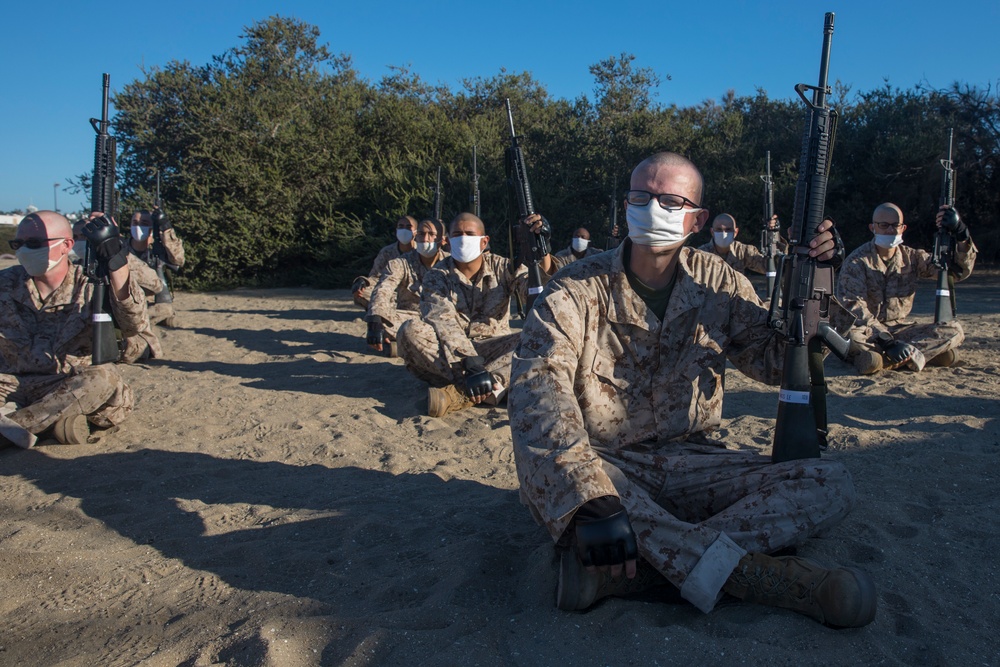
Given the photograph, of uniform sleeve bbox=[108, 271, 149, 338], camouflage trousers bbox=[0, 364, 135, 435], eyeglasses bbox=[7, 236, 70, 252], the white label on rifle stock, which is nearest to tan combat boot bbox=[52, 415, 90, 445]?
camouflage trousers bbox=[0, 364, 135, 435]

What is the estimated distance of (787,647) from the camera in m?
2.31

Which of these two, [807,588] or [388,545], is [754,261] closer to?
[388,545]

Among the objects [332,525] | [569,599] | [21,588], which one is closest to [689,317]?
[569,599]

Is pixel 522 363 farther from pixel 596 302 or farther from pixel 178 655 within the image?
pixel 178 655

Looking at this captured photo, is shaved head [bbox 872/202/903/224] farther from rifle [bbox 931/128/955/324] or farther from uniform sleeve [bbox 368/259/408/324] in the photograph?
uniform sleeve [bbox 368/259/408/324]

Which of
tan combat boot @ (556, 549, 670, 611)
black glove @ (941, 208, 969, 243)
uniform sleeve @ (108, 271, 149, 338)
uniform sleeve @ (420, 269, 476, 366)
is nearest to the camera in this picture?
tan combat boot @ (556, 549, 670, 611)

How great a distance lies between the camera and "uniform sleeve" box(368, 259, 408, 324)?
7.30m

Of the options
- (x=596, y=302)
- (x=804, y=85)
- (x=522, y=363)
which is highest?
(x=804, y=85)

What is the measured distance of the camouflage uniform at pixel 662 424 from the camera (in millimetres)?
2500

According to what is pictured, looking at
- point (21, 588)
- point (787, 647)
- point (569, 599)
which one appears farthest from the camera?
point (21, 588)

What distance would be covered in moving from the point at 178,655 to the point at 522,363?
1.53 metres

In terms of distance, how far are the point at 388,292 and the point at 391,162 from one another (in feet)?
38.7

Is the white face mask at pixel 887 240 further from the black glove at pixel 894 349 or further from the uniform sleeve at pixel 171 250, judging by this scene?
the uniform sleeve at pixel 171 250

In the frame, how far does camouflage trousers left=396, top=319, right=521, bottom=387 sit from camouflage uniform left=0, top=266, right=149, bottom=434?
6.58 ft
